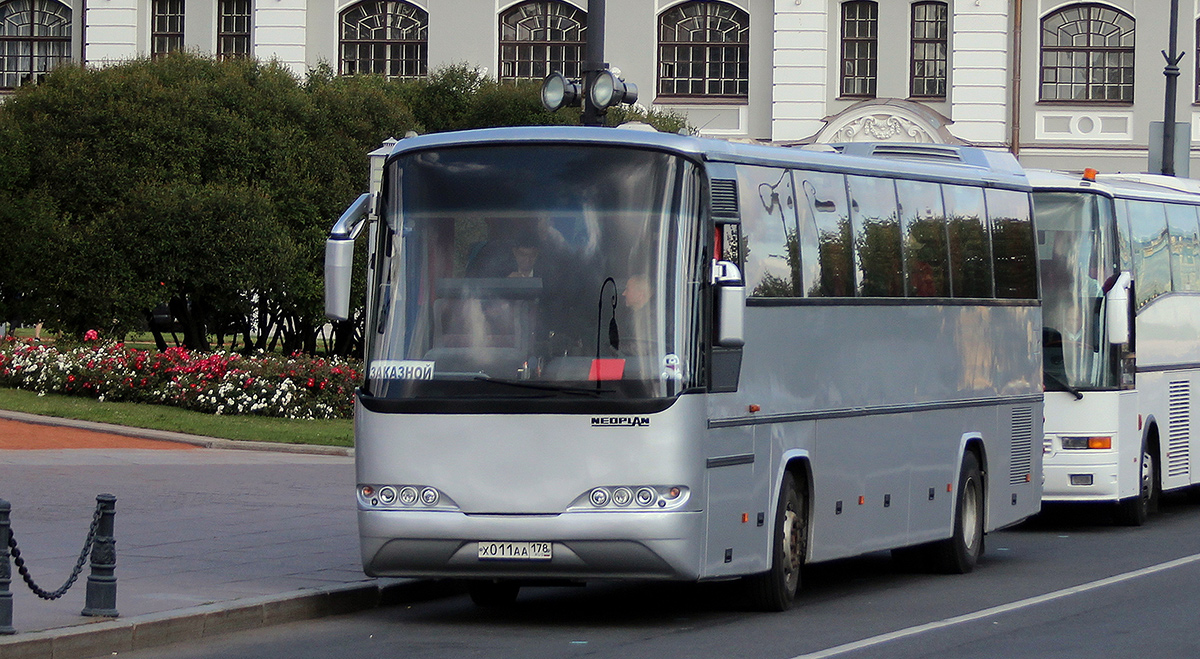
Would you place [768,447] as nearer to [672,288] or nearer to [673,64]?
[672,288]

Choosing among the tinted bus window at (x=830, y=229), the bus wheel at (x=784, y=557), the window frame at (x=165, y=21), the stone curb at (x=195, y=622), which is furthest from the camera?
the window frame at (x=165, y=21)

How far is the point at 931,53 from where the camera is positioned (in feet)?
148

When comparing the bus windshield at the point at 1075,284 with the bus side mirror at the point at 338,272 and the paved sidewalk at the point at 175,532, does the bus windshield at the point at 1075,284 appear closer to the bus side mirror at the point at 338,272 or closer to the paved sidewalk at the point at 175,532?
the paved sidewalk at the point at 175,532

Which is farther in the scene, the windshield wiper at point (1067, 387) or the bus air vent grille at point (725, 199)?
the windshield wiper at point (1067, 387)

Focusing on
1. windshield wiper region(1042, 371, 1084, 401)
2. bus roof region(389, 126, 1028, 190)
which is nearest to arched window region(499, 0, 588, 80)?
windshield wiper region(1042, 371, 1084, 401)

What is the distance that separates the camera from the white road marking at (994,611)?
10.7m

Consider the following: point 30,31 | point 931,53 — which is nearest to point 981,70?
point 931,53

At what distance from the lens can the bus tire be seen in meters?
15.1

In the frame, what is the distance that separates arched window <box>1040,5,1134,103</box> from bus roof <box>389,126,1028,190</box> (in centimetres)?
2912

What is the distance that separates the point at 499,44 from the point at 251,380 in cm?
2268

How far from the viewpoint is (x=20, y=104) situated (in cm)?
3266

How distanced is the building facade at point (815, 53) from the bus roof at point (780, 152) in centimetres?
2681

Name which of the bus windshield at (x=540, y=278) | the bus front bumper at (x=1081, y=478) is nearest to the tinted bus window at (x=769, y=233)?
the bus windshield at (x=540, y=278)

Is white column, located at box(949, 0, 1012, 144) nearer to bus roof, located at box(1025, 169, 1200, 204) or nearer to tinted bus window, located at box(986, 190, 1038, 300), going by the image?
bus roof, located at box(1025, 169, 1200, 204)
